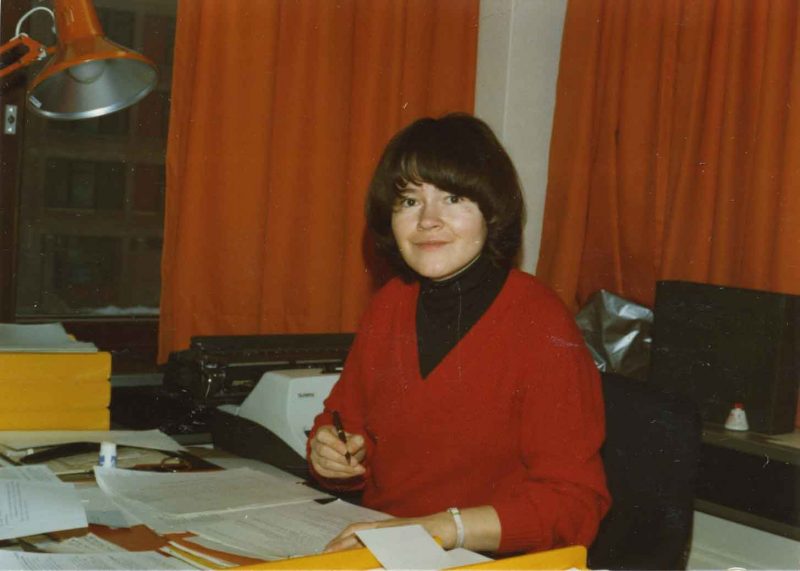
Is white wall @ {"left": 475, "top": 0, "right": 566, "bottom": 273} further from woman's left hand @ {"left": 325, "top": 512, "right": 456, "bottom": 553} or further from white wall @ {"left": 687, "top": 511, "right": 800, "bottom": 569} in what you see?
woman's left hand @ {"left": 325, "top": 512, "right": 456, "bottom": 553}

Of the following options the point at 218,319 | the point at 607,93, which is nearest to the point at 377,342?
the point at 218,319

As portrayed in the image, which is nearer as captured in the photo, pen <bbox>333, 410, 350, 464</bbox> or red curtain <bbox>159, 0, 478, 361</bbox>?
pen <bbox>333, 410, 350, 464</bbox>

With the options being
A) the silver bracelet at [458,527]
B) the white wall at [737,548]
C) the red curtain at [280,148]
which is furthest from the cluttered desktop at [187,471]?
the white wall at [737,548]

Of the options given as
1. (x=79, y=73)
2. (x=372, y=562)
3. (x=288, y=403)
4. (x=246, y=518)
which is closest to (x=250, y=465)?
(x=288, y=403)

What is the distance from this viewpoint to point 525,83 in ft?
9.90

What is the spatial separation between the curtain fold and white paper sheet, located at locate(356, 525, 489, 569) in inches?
64.7

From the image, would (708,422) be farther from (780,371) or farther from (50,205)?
(50,205)

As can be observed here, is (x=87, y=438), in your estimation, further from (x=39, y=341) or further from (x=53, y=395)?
(x=39, y=341)

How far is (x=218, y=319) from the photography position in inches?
103

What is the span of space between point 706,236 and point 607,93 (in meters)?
0.55

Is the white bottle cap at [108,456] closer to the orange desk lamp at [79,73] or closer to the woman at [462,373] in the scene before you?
the woman at [462,373]

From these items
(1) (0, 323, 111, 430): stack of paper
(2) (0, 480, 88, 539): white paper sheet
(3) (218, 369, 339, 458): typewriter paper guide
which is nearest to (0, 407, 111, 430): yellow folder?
(1) (0, 323, 111, 430): stack of paper

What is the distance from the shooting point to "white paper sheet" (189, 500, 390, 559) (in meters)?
1.17

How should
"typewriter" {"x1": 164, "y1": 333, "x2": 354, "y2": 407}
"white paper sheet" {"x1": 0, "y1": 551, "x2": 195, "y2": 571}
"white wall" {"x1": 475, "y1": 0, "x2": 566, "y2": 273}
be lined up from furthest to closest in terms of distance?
"white wall" {"x1": 475, "y1": 0, "x2": 566, "y2": 273} → "typewriter" {"x1": 164, "y1": 333, "x2": 354, "y2": 407} → "white paper sheet" {"x1": 0, "y1": 551, "x2": 195, "y2": 571}
